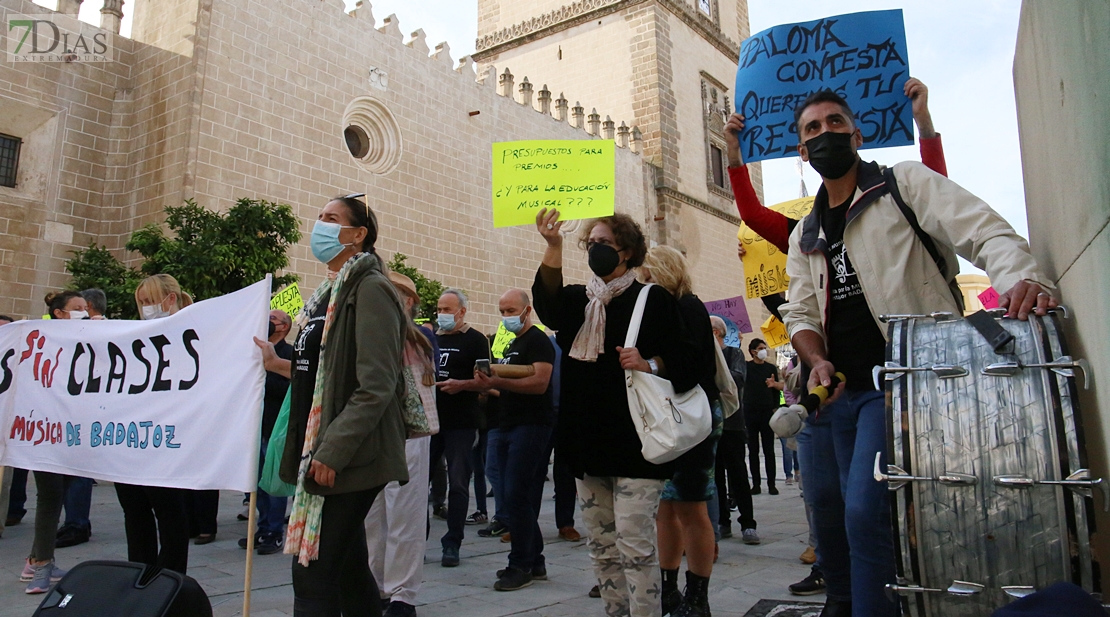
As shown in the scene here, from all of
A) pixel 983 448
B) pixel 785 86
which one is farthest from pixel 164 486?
pixel 785 86

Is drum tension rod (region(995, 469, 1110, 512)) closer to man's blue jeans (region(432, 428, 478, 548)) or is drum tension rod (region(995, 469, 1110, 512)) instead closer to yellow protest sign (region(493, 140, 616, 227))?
yellow protest sign (region(493, 140, 616, 227))

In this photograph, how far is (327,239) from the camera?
9.63 feet

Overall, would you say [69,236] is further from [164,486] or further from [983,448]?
[983,448]

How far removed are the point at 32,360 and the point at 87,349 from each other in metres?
0.54

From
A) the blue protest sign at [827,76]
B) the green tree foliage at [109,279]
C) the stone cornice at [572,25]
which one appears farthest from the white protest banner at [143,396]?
the stone cornice at [572,25]

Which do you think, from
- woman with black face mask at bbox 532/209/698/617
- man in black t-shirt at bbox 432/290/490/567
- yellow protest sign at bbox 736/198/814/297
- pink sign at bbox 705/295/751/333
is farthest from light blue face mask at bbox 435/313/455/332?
pink sign at bbox 705/295/751/333

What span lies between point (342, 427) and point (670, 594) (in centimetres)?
186

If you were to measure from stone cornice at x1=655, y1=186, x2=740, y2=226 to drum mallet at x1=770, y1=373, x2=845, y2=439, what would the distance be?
2218 cm

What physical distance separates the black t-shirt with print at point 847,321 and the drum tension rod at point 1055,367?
67 cm

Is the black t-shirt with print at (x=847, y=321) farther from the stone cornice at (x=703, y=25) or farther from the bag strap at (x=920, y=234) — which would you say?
the stone cornice at (x=703, y=25)

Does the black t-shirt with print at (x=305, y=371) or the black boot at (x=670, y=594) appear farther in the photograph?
the black boot at (x=670, y=594)

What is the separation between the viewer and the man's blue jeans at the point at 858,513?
2.21 meters

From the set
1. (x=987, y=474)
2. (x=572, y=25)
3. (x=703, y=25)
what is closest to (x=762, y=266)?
(x=987, y=474)

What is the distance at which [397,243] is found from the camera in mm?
15766
